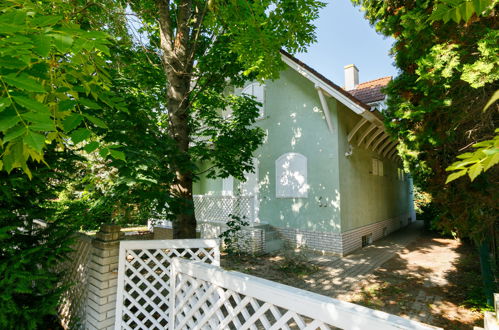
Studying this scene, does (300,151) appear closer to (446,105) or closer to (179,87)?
(446,105)

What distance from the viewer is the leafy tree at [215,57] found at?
154 inches

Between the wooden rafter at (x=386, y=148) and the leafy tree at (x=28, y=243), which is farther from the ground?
the wooden rafter at (x=386, y=148)

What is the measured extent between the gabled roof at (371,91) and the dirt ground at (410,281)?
6559 mm

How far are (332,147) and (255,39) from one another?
631cm

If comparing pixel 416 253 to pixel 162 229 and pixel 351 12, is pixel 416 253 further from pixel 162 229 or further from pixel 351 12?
pixel 162 229

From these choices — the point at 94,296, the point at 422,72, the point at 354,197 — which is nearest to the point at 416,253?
the point at 354,197

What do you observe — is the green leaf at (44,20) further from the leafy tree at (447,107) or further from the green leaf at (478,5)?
the leafy tree at (447,107)

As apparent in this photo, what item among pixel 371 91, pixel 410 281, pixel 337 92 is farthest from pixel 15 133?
pixel 371 91

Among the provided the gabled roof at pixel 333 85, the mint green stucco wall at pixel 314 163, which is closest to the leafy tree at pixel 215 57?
the gabled roof at pixel 333 85

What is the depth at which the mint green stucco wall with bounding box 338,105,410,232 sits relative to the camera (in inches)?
366

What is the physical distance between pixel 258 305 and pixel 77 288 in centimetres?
328

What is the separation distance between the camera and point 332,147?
917 centimetres

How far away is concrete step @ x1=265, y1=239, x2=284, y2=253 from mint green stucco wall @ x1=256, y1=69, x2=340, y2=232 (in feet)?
2.44

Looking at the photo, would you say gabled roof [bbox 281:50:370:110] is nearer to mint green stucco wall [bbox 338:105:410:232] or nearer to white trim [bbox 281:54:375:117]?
white trim [bbox 281:54:375:117]
